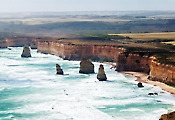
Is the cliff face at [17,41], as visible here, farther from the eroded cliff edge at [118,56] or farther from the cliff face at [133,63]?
the cliff face at [133,63]

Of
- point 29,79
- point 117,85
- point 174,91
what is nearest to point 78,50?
point 29,79

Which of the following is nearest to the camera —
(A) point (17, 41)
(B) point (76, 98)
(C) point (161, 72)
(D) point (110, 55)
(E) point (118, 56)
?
(B) point (76, 98)

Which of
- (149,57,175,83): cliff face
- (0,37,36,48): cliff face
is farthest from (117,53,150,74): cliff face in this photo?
(0,37,36,48): cliff face

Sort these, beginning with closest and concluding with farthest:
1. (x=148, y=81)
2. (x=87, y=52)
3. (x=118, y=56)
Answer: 1. (x=148, y=81)
2. (x=118, y=56)
3. (x=87, y=52)

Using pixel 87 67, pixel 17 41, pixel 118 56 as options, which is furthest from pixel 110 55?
pixel 17 41

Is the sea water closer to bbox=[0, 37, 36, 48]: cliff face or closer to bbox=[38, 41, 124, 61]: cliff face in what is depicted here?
bbox=[38, 41, 124, 61]: cliff face

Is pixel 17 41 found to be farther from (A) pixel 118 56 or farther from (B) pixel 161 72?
(B) pixel 161 72
